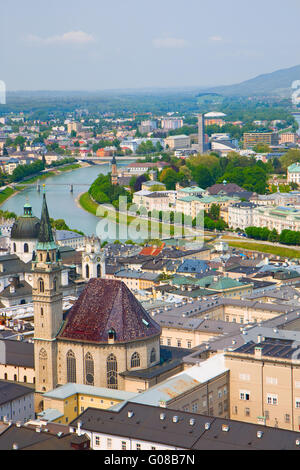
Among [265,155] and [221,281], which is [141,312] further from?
[265,155]

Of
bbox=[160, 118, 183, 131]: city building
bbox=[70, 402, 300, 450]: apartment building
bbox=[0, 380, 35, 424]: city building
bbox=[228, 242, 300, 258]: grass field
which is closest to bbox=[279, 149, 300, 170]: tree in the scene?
bbox=[228, 242, 300, 258]: grass field

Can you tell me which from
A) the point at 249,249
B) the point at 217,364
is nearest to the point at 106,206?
the point at 249,249

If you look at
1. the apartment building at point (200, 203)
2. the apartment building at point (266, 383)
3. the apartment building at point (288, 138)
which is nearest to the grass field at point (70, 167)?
the apartment building at point (288, 138)

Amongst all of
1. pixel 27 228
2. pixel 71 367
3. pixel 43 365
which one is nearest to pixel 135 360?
pixel 71 367

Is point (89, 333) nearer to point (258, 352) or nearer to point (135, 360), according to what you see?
point (135, 360)

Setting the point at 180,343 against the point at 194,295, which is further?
the point at 194,295

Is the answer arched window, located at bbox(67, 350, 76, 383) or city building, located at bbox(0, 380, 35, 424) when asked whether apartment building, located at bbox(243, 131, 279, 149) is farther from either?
city building, located at bbox(0, 380, 35, 424)

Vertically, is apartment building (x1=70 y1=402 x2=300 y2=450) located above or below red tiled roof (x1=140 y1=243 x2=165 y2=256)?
above
